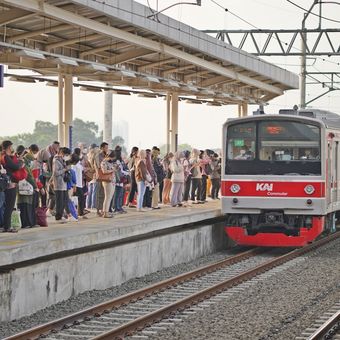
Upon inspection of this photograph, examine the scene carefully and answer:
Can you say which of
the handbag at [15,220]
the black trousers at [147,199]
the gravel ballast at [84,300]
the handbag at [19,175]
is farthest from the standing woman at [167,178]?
the handbag at [19,175]

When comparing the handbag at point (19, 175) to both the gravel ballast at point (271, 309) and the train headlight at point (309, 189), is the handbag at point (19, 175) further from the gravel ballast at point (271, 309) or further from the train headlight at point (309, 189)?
the train headlight at point (309, 189)

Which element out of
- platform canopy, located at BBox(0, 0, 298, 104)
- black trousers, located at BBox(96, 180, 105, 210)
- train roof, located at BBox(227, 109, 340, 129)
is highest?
platform canopy, located at BBox(0, 0, 298, 104)

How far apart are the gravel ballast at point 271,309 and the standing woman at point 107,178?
3781mm

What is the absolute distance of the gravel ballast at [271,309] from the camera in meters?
10.9

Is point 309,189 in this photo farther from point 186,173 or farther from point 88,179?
point 186,173

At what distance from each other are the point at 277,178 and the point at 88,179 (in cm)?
391

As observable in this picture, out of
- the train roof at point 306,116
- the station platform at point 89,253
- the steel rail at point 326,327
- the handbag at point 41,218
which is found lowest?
the steel rail at point 326,327

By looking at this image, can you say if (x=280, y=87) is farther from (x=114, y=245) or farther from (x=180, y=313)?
(x=180, y=313)

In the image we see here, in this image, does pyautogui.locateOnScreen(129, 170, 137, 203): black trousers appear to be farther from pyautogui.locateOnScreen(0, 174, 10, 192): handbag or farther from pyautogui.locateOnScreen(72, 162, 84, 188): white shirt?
pyautogui.locateOnScreen(0, 174, 10, 192): handbag

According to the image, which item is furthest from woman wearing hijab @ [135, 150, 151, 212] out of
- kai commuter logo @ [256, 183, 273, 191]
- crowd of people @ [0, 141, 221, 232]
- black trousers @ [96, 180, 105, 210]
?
kai commuter logo @ [256, 183, 273, 191]

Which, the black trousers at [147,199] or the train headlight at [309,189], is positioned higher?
the train headlight at [309,189]

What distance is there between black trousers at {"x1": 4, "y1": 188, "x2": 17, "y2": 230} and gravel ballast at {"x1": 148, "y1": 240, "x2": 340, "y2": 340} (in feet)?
11.6

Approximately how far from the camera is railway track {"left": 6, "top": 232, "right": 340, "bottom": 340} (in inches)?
422

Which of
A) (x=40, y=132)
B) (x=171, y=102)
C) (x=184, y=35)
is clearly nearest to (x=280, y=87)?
(x=171, y=102)
